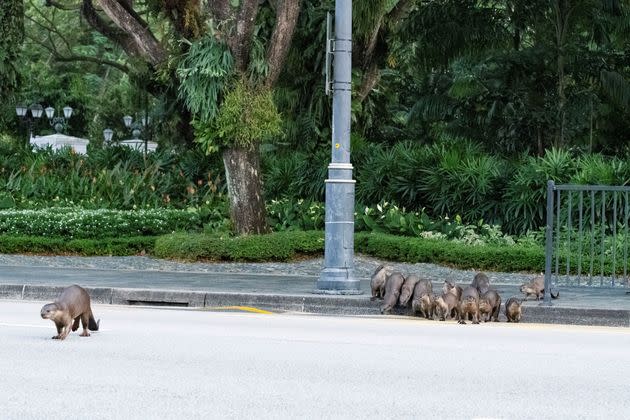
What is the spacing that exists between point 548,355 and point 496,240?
422 inches

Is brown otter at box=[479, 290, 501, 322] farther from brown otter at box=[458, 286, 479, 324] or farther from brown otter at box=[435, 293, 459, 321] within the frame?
brown otter at box=[435, 293, 459, 321]

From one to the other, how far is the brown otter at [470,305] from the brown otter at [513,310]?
35 cm

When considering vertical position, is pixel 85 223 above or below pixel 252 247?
above

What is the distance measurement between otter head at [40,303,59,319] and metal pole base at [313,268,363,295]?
4.81 metres

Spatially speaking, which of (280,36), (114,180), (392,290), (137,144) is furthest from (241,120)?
(137,144)

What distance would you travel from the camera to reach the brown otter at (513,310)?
13.2 m

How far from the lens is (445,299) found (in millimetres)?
13492

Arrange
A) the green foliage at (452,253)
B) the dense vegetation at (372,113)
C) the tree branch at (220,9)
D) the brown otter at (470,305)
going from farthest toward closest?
1. the dense vegetation at (372,113)
2. the tree branch at (220,9)
3. the green foliage at (452,253)
4. the brown otter at (470,305)

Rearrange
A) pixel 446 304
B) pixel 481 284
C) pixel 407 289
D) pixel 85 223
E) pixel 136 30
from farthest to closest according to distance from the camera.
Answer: pixel 85 223 → pixel 136 30 → pixel 407 289 → pixel 481 284 → pixel 446 304

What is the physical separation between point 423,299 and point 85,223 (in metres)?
10.6

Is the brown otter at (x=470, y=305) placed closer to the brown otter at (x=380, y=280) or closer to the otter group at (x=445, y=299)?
the otter group at (x=445, y=299)

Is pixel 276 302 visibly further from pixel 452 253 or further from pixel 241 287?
pixel 452 253

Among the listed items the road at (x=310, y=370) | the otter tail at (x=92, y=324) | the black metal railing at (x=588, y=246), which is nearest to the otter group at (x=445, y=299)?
the road at (x=310, y=370)

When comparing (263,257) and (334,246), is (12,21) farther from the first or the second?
(334,246)
